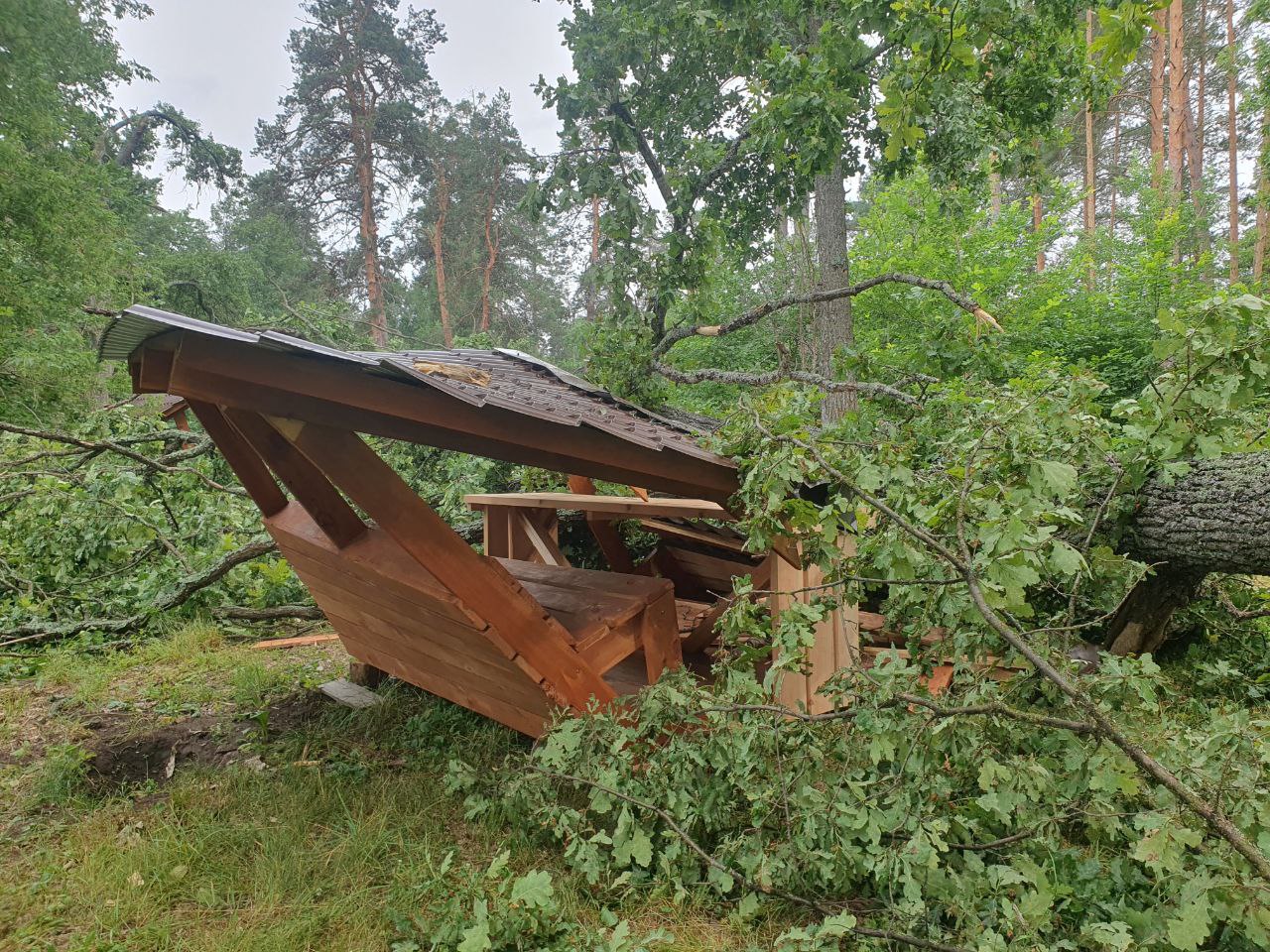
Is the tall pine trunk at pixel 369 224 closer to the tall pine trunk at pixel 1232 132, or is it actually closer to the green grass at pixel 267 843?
the green grass at pixel 267 843

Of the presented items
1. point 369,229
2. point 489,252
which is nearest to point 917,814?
point 369,229

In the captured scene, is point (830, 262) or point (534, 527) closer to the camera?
point (534, 527)

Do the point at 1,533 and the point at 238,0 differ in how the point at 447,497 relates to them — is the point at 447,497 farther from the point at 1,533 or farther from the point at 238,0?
the point at 238,0

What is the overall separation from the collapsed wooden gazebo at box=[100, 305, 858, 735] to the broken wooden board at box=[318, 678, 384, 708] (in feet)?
0.79

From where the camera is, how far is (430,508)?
2.21m

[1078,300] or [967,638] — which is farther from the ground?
[1078,300]

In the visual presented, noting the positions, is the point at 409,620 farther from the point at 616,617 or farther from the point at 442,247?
the point at 442,247

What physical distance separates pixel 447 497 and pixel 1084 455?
510 cm

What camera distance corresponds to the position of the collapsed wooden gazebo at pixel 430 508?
5.31ft

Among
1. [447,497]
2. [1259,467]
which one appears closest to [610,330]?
[447,497]

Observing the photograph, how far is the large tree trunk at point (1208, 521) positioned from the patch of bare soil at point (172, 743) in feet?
14.1

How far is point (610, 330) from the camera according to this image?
577cm

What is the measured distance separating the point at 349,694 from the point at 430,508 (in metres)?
2.21

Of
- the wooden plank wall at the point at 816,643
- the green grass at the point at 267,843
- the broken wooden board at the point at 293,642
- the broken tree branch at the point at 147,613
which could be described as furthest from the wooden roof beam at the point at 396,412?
the broken wooden board at the point at 293,642
